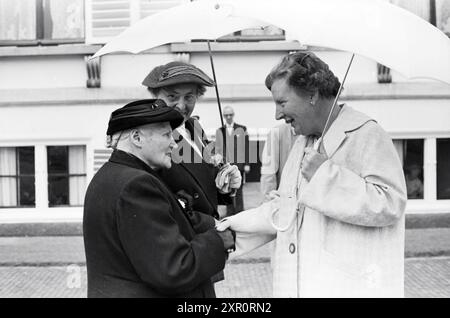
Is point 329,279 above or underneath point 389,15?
underneath

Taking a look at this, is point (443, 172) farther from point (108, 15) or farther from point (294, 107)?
point (294, 107)

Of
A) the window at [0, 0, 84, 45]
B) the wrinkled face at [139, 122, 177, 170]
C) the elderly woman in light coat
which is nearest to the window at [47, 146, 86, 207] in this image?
the window at [0, 0, 84, 45]

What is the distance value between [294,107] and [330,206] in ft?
1.62

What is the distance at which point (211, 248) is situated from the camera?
9.25 ft

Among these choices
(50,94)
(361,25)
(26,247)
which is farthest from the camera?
(50,94)

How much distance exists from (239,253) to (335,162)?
615 millimetres

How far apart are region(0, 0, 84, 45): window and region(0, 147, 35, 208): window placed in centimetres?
185

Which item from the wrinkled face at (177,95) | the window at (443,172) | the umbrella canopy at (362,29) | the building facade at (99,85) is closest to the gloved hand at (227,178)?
the wrinkled face at (177,95)

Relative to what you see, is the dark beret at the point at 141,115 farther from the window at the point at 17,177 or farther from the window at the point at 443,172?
the window at the point at 443,172

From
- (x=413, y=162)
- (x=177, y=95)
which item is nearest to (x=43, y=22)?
(x=413, y=162)

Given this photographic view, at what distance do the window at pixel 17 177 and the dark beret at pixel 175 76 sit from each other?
8.61 metres

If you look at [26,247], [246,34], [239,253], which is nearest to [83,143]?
[26,247]

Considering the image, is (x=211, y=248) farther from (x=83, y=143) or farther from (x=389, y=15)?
(x=83, y=143)

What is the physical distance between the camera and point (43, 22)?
11.6 m
